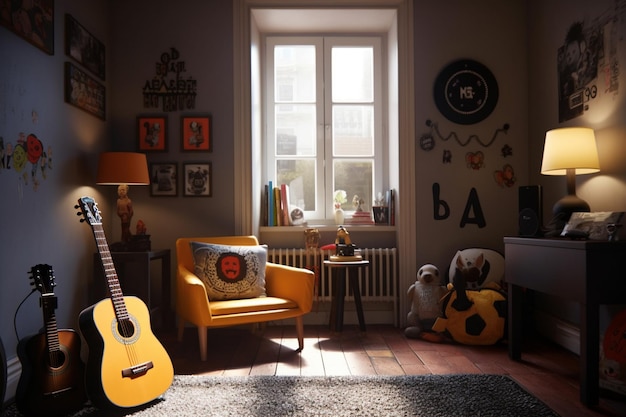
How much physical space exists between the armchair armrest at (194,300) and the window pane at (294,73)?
1810mm

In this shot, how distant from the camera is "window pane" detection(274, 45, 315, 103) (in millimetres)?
4148

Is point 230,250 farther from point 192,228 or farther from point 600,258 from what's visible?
point 600,258

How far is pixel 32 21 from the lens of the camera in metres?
2.53

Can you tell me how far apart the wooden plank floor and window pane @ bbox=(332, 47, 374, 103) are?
6.17ft

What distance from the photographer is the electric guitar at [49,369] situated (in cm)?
199

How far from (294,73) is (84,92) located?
5.43 feet

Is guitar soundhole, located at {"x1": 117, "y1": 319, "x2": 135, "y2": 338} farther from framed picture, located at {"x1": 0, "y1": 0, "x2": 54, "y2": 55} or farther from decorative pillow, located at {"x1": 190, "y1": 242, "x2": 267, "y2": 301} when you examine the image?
framed picture, located at {"x1": 0, "y1": 0, "x2": 54, "y2": 55}

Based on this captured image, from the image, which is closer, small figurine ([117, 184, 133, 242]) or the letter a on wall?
small figurine ([117, 184, 133, 242])

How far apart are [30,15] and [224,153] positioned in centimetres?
151

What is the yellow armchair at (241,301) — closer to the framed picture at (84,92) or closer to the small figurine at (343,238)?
the small figurine at (343,238)

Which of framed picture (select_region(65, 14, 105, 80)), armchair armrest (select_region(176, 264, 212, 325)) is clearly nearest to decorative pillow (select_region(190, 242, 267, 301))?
armchair armrest (select_region(176, 264, 212, 325))

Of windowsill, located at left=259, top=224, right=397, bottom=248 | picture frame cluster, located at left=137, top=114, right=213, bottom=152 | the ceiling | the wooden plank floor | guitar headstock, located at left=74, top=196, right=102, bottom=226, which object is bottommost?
the wooden plank floor

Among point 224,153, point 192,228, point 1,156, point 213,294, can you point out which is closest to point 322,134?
point 224,153

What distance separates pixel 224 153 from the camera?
12.1 ft
